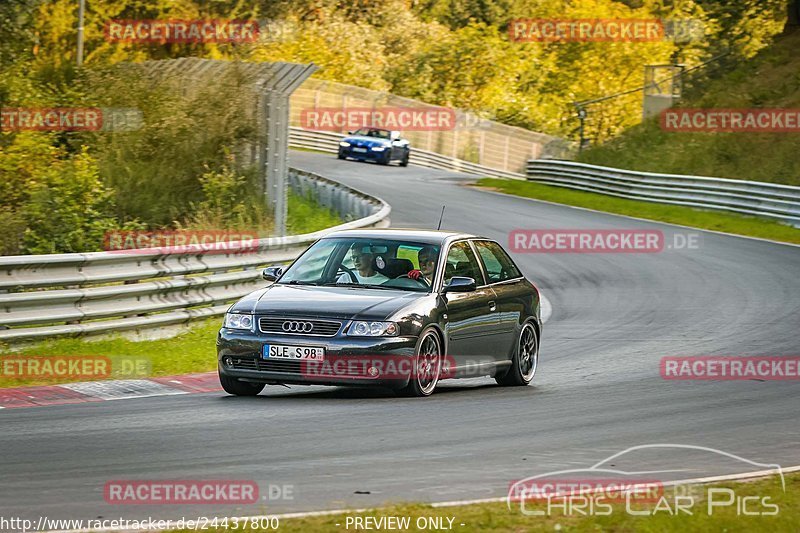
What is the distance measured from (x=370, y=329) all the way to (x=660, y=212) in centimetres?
2471

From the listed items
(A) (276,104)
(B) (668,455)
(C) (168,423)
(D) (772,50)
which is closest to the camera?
(B) (668,455)

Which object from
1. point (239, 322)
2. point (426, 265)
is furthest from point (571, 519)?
point (426, 265)

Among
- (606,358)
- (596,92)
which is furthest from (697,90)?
(606,358)

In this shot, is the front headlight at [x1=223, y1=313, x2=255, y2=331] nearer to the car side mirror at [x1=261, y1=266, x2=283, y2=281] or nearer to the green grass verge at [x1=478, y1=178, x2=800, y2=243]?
the car side mirror at [x1=261, y1=266, x2=283, y2=281]

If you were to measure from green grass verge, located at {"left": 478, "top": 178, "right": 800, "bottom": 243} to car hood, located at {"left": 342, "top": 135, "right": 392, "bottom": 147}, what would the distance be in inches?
331

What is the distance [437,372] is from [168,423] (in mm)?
2780

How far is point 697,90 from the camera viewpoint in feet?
157

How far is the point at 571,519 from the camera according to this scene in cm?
647

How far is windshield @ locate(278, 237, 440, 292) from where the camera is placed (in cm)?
1143

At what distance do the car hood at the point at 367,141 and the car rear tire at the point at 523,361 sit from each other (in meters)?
37.4

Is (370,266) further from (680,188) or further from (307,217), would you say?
(680,188)

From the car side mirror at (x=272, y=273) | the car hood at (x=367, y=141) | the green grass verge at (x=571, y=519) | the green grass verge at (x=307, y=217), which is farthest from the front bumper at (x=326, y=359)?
the car hood at (x=367, y=141)

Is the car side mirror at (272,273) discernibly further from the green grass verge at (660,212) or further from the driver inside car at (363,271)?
the green grass verge at (660,212)

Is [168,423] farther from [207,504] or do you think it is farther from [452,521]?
[452,521]
